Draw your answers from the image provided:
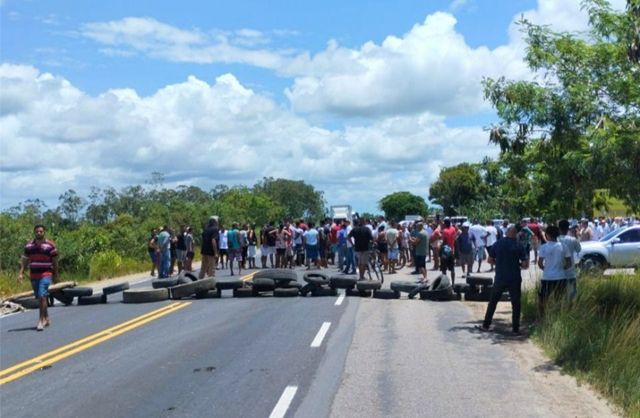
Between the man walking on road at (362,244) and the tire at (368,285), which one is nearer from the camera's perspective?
the tire at (368,285)

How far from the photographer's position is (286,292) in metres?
19.0

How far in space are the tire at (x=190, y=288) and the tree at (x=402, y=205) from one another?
109 metres

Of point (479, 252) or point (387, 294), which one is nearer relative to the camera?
point (387, 294)

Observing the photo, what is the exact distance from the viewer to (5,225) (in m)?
28.4

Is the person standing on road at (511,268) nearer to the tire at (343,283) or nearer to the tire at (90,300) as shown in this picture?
the tire at (343,283)

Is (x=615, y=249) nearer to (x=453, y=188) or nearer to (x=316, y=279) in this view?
(x=316, y=279)

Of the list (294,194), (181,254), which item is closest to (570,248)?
(181,254)

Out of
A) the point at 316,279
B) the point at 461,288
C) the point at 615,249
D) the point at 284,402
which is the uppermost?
the point at 615,249

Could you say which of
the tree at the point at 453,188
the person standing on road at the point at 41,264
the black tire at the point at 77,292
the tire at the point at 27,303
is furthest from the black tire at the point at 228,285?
the tree at the point at 453,188

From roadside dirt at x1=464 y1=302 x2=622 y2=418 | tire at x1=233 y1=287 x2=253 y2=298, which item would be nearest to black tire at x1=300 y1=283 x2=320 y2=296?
tire at x1=233 y1=287 x2=253 y2=298

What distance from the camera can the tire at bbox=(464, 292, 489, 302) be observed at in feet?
59.0

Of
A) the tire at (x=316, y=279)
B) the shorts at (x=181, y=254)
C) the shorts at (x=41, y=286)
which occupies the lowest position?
the tire at (x=316, y=279)

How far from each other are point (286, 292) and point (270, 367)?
8455 mm

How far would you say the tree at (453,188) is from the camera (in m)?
86.4
